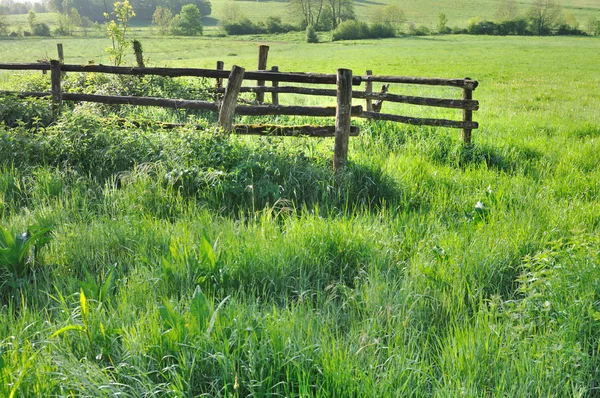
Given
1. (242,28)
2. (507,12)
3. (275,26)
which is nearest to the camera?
(242,28)

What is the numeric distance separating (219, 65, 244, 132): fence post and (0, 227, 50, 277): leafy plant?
3.21 meters

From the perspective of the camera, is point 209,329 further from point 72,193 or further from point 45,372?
point 72,193

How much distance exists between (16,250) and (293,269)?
198cm

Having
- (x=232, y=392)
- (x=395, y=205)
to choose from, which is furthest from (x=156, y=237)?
(x=395, y=205)

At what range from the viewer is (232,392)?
7.98 feet

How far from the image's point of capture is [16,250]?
12.1ft

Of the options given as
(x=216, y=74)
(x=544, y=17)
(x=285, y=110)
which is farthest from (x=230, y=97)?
(x=544, y=17)

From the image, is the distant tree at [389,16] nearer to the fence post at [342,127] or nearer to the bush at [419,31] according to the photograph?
the bush at [419,31]

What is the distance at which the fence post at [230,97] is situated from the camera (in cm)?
658

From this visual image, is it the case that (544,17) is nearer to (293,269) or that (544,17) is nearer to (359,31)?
(359,31)

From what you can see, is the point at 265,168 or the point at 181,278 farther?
the point at 265,168

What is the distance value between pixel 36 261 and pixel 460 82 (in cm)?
674

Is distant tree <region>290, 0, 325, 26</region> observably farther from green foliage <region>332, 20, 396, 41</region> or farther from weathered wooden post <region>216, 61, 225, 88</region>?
weathered wooden post <region>216, 61, 225, 88</region>

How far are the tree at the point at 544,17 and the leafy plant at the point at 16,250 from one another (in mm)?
89545
